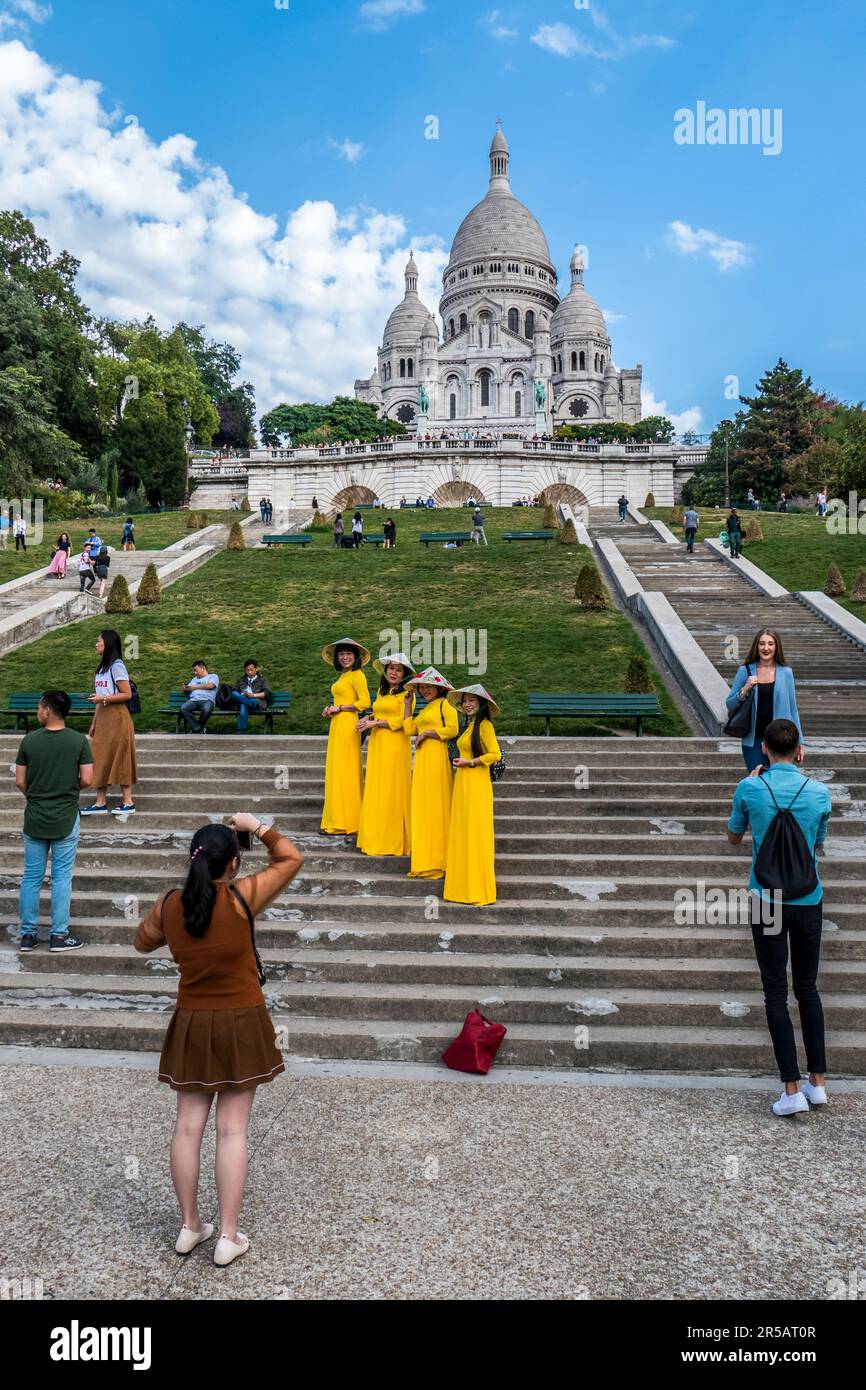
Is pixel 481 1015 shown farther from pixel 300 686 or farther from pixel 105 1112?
pixel 300 686

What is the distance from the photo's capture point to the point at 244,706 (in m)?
12.0

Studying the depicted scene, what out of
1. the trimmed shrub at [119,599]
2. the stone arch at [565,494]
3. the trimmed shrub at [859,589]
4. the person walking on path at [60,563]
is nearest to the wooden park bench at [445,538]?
the person walking on path at [60,563]

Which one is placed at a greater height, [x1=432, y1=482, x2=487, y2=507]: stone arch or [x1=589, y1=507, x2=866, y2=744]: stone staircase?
[x1=432, y1=482, x2=487, y2=507]: stone arch

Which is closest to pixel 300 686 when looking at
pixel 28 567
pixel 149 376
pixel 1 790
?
pixel 1 790

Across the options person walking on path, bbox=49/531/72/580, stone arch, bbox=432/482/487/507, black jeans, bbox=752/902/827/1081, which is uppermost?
stone arch, bbox=432/482/487/507

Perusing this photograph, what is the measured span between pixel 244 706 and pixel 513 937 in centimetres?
656

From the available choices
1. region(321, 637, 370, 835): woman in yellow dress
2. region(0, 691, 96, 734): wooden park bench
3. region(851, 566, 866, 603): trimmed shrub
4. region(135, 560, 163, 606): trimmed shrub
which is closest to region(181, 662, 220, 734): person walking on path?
region(0, 691, 96, 734): wooden park bench

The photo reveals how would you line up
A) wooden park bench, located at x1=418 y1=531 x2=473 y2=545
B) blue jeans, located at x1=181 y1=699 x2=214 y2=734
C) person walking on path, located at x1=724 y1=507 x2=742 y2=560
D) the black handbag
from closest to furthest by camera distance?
the black handbag, blue jeans, located at x1=181 y1=699 x2=214 y2=734, person walking on path, located at x1=724 y1=507 x2=742 y2=560, wooden park bench, located at x1=418 y1=531 x2=473 y2=545

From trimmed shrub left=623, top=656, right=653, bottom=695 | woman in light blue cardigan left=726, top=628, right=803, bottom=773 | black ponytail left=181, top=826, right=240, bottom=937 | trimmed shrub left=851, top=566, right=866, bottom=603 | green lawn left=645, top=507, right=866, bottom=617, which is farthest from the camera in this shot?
green lawn left=645, top=507, right=866, bottom=617

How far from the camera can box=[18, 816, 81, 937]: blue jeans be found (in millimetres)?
6355

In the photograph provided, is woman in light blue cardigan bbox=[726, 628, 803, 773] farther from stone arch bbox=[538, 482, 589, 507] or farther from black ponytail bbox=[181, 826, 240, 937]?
stone arch bbox=[538, 482, 589, 507]

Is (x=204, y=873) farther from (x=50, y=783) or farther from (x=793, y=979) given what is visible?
(x=50, y=783)

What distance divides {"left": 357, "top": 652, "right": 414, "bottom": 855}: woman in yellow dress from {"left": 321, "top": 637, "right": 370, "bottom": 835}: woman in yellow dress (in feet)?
1.12

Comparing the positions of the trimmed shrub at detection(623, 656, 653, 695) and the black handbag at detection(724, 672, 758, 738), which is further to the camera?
the trimmed shrub at detection(623, 656, 653, 695)
